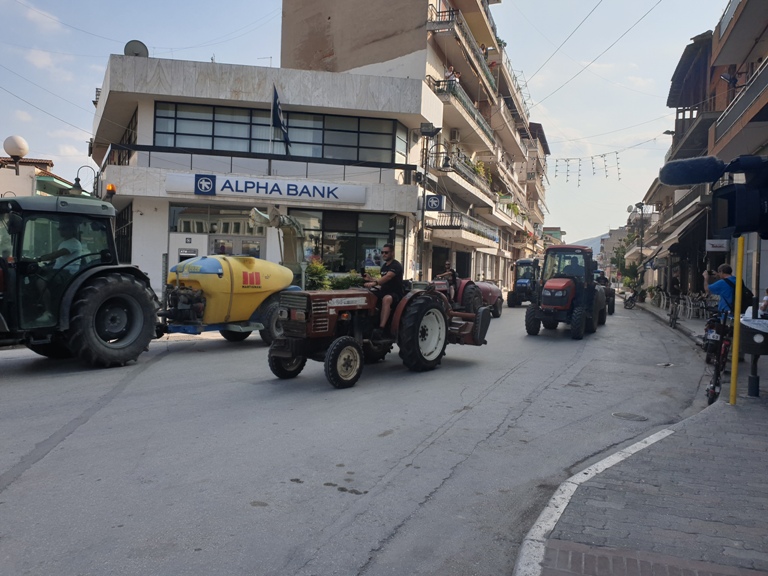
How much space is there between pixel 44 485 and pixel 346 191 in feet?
73.4

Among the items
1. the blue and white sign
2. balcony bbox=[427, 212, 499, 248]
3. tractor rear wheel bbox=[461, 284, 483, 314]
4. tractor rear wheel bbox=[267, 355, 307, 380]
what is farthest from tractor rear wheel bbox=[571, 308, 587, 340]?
balcony bbox=[427, 212, 499, 248]

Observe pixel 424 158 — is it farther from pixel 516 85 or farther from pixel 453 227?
pixel 516 85

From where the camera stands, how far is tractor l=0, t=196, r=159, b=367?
892 centimetres

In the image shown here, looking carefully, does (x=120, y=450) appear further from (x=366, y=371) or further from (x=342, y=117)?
(x=342, y=117)

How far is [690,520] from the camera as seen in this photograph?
13.6 ft

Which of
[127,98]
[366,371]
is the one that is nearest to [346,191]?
[127,98]

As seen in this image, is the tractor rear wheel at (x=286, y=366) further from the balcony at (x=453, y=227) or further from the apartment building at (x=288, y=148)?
the balcony at (x=453, y=227)

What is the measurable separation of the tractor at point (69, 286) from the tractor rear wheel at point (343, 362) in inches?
147

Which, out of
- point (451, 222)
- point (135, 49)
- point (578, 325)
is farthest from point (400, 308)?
point (451, 222)

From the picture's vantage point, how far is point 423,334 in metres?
10.6

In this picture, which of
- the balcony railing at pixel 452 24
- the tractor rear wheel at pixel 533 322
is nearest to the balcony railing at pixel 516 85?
the balcony railing at pixel 452 24

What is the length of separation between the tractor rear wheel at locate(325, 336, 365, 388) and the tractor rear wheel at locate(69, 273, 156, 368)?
12.1ft

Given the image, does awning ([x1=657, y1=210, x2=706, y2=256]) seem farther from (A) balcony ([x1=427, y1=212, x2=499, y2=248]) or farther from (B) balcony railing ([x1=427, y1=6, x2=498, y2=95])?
(B) balcony railing ([x1=427, y1=6, x2=498, y2=95])

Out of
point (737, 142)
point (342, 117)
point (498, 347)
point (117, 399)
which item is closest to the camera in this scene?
point (117, 399)
